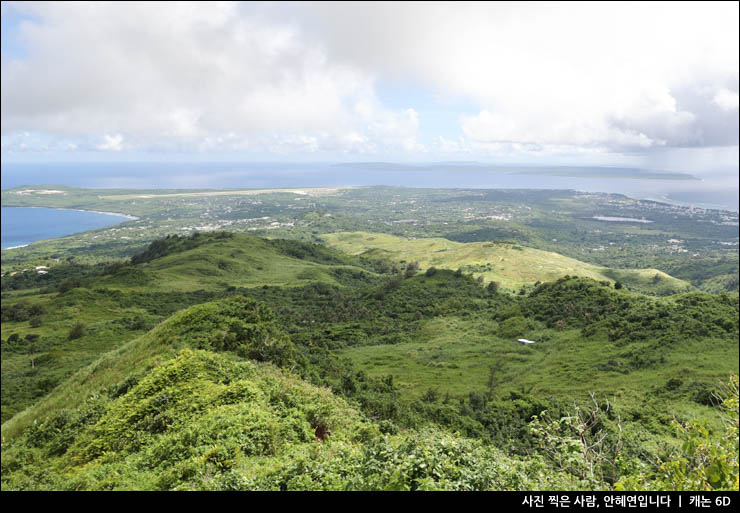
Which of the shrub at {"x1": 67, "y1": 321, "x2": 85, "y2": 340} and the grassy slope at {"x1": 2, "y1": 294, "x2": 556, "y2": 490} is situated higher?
the grassy slope at {"x1": 2, "y1": 294, "x2": 556, "y2": 490}

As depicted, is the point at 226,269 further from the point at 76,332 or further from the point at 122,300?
the point at 76,332

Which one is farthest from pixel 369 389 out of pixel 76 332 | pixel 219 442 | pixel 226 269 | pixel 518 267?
pixel 518 267

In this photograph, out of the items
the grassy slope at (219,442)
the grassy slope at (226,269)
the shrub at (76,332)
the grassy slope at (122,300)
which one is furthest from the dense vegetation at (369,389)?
the grassy slope at (226,269)

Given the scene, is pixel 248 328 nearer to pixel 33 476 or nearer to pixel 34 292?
pixel 33 476

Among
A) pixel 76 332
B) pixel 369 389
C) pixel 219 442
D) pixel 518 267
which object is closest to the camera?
Answer: pixel 219 442

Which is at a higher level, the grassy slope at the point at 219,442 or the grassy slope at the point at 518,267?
the grassy slope at the point at 219,442

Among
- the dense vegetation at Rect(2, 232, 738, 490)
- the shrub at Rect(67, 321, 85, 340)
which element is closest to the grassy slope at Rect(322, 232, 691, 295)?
the dense vegetation at Rect(2, 232, 738, 490)

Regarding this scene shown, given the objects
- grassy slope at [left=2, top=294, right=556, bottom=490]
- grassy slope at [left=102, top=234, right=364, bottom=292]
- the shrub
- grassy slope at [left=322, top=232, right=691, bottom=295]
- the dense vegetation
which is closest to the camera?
grassy slope at [left=2, top=294, right=556, bottom=490]

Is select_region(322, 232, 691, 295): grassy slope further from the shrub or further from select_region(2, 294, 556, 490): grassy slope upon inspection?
select_region(2, 294, 556, 490): grassy slope

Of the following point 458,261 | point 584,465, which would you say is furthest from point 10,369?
point 458,261

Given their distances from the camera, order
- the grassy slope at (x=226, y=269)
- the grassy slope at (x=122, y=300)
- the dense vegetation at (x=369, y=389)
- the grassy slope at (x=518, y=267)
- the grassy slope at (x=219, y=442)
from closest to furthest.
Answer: the grassy slope at (x=219, y=442), the dense vegetation at (x=369, y=389), the grassy slope at (x=122, y=300), the grassy slope at (x=226, y=269), the grassy slope at (x=518, y=267)

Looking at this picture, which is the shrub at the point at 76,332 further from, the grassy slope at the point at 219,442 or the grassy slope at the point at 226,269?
the grassy slope at the point at 219,442
